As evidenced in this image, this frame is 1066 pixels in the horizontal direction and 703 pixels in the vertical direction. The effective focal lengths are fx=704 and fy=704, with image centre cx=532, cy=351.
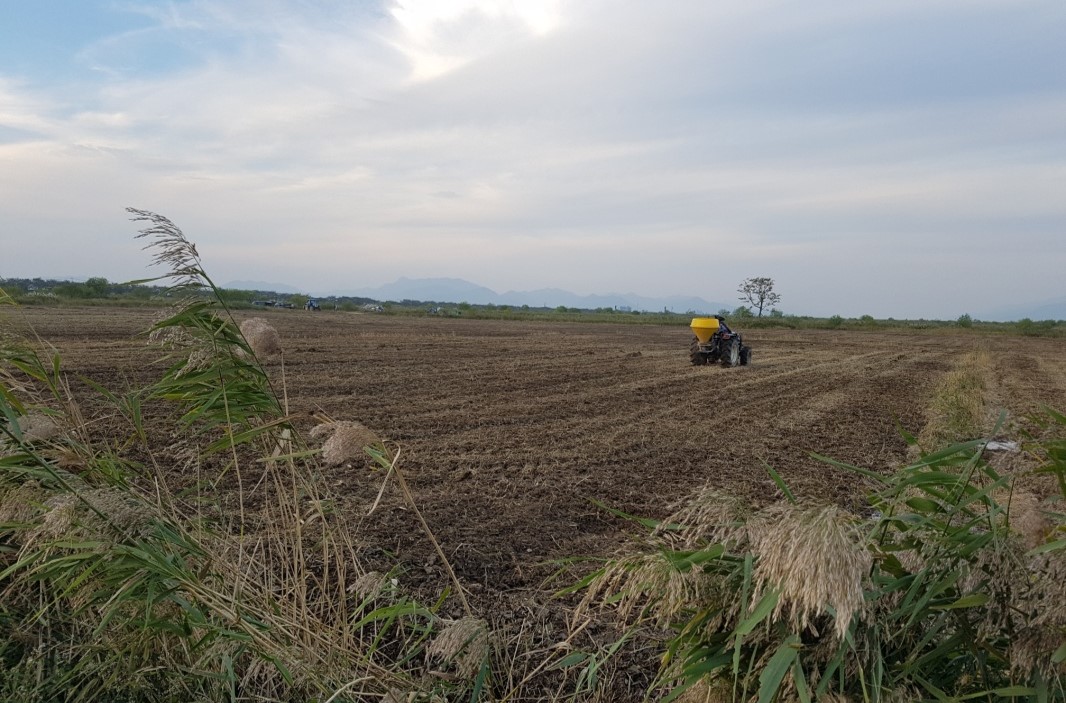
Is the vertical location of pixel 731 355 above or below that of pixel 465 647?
above

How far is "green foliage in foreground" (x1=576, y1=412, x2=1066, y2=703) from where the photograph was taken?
2.06 metres

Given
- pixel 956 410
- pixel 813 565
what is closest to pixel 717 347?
pixel 956 410

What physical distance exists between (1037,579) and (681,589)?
107 cm

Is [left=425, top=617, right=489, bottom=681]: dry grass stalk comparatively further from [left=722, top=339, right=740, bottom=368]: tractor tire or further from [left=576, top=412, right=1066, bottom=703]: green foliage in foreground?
[left=722, top=339, right=740, bottom=368]: tractor tire

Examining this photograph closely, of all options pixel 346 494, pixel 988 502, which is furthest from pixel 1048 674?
pixel 346 494

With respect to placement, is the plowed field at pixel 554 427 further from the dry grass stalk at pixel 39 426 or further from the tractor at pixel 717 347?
the tractor at pixel 717 347

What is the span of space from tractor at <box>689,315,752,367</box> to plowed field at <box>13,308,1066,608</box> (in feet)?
2.84

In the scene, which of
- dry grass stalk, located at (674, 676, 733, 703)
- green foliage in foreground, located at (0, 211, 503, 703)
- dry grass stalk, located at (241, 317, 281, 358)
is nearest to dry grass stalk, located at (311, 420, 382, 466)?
green foliage in foreground, located at (0, 211, 503, 703)

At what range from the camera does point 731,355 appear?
21.9 metres

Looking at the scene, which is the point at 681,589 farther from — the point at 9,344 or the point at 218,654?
the point at 9,344

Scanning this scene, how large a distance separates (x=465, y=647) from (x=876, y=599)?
1.92m

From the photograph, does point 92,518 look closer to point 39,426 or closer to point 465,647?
point 39,426

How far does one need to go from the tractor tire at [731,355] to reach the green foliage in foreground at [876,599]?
19809mm

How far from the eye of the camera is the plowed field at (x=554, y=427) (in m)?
6.04
